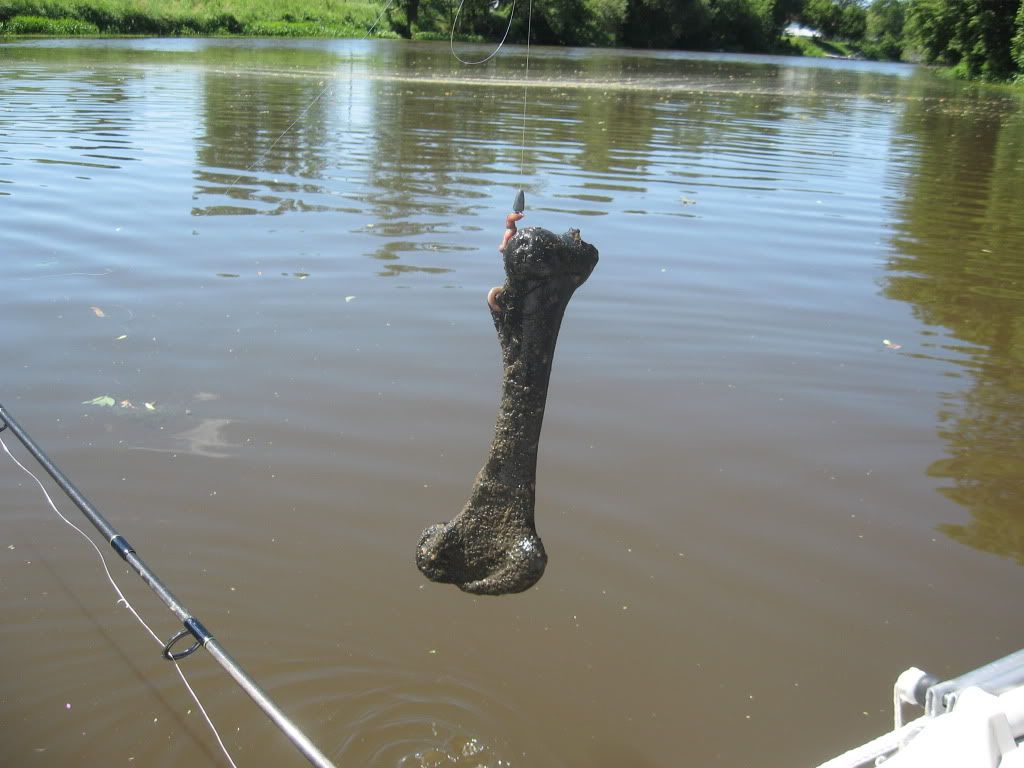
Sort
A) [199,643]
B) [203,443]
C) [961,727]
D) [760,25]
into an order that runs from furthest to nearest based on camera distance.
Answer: [760,25] → [203,443] → [199,643] → [961,727]

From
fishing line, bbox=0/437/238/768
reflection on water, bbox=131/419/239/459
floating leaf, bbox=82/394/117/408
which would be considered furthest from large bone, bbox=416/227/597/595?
floating leaf, bbox=82/394/117/408

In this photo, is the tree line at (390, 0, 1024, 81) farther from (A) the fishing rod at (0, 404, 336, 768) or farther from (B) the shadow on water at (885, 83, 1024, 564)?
(A) the fishing rod at (0, 404, 336, 768)

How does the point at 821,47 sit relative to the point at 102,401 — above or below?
above

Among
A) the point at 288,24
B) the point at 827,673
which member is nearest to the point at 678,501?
the point at 827,673

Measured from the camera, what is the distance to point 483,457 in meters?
5.67

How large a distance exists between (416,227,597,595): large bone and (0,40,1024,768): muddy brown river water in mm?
778

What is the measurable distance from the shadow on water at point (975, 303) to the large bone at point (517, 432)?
9.60ft

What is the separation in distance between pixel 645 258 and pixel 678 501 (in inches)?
185

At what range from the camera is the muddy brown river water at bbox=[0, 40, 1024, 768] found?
3.93 metres

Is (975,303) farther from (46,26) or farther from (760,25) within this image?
(760,25)

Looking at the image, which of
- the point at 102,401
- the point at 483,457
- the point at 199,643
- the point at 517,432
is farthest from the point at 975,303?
the point at 199,643

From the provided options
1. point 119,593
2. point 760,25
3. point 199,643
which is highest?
point 760,25

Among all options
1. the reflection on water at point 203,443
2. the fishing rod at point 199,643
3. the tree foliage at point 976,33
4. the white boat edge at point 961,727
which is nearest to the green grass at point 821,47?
the tree foliage at point 976,33

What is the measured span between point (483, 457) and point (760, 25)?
92026 millimetres
